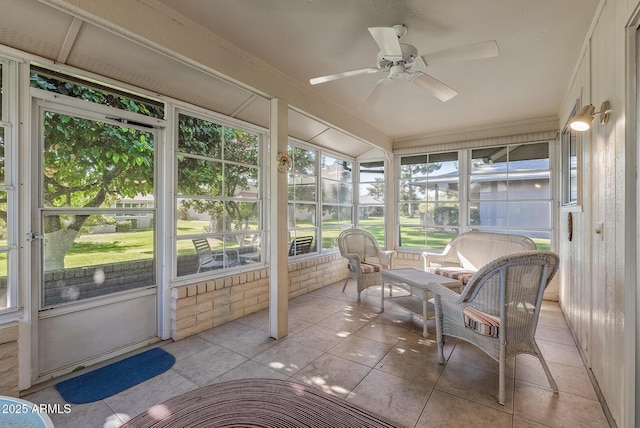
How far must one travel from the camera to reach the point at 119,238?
264cm

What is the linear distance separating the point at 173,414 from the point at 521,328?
2420mm

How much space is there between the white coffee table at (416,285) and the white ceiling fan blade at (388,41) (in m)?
2.15

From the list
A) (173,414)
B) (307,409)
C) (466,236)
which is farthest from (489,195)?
(173,414)

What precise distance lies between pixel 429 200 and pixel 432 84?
10.4 ft

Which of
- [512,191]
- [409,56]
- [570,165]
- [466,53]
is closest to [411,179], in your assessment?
[512,191]

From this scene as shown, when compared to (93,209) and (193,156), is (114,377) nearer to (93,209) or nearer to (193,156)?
(93,209)

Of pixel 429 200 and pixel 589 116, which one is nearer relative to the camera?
pixel 589 116

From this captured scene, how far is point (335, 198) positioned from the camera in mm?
5410

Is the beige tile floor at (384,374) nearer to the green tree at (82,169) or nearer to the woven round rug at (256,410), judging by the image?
the woven round rug at (256,410)

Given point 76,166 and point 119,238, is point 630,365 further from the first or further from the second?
point 76,166

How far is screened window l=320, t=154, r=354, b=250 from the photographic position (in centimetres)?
514

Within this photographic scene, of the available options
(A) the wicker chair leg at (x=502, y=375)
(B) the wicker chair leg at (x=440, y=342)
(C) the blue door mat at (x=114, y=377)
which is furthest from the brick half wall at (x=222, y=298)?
(A) the wicker chair leg at (x=502, y=375)

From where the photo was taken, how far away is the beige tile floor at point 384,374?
1845mm

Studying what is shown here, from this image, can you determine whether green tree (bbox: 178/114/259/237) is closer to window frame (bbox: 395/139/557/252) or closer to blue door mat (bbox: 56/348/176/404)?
blue door mat (bbox: 56/348/176/404)
